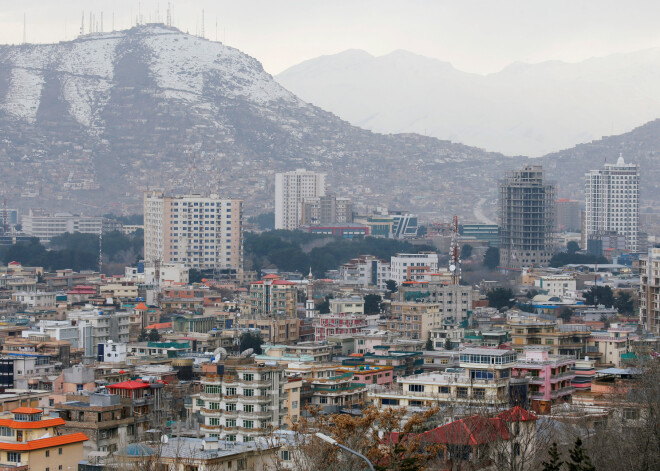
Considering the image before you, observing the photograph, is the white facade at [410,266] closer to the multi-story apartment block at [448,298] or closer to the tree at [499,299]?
the tree at [499,299]

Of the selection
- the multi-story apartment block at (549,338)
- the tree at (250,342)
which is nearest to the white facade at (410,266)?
the tree at (250,342)

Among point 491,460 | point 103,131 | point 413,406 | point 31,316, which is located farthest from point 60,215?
point 491,460

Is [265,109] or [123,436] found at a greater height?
[265,109]

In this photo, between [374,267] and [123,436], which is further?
[374,267]

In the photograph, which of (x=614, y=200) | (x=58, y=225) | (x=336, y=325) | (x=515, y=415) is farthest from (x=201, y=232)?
(x=515, y=415)

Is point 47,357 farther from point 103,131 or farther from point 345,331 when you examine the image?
point 103,131
